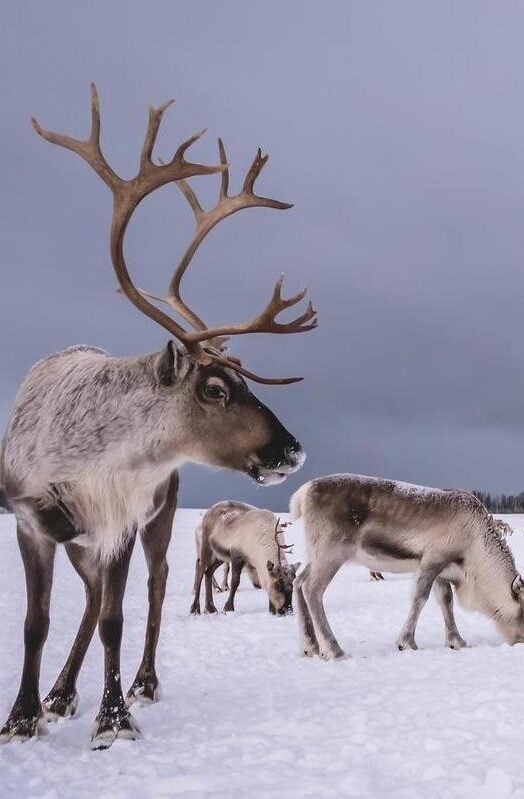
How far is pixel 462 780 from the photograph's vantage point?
123 inches

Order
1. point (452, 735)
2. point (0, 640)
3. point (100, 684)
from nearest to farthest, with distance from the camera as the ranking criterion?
point (452, 735)
point (100, 684)
point (0, 640)

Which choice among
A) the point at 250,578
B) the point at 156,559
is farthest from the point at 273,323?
the point at 250,578

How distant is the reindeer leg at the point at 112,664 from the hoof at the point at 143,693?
98 centimetres

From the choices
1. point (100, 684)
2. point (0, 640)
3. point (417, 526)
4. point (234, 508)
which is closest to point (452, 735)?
point (100, 684)

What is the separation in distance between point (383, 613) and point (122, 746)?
6527mm

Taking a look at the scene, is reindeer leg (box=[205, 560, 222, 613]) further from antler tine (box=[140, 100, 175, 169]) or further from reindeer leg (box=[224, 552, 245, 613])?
antler tine (box=[140, 100, 175, 169])

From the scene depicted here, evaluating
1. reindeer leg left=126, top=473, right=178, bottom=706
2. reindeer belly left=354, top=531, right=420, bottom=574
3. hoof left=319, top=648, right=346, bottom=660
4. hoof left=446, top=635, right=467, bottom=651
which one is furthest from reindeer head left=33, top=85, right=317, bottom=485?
hoof left=446, top=635, right=467, bottom=651

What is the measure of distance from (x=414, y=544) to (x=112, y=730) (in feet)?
14.2

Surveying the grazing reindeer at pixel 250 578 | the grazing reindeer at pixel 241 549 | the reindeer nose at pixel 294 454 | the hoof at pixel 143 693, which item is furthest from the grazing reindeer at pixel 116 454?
the grazing reindeer at pixel 250 578

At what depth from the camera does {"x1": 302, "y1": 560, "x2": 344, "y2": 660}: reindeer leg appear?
23.2ft

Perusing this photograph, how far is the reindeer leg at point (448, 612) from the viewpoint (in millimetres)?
7566

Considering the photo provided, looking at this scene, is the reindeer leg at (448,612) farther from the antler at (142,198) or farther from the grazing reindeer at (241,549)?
the antler at (142,198)

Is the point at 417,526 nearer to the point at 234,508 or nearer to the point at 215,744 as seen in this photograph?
the point at 215,744

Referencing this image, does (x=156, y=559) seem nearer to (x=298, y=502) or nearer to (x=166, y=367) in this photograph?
(x=166, y=367)
